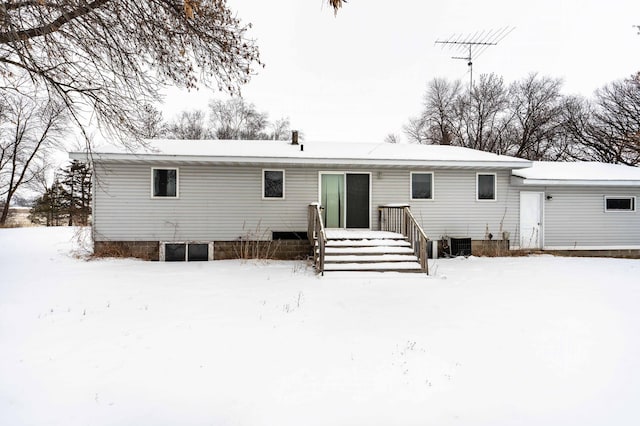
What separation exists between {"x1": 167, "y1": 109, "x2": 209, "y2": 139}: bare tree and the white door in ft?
84.1

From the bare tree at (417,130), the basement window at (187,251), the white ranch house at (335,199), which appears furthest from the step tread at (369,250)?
the bare tree at (417,130)

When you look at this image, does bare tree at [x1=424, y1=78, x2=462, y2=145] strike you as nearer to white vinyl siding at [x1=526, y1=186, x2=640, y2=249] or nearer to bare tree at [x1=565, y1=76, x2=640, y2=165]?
bare tree at [x1=565, y1=76, x2=640, y2=165]

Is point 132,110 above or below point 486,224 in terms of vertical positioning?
above

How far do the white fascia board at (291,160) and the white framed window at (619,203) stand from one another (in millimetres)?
3677

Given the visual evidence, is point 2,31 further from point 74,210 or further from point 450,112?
point 450,112

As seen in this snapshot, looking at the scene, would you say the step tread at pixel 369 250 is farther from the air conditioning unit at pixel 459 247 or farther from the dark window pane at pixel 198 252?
the dark window pane at pixel 198 252

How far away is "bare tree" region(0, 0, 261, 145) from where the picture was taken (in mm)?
4090

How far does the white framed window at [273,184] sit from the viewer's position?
966cm

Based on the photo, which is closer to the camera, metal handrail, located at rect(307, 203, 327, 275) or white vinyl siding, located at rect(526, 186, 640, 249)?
metal handrail, located at rect(307, 203, 327, 275)

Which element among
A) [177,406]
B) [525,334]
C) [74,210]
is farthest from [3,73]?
[74,210]

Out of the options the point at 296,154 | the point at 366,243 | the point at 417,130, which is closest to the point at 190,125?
the point at 417,130

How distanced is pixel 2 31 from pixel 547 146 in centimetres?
2916

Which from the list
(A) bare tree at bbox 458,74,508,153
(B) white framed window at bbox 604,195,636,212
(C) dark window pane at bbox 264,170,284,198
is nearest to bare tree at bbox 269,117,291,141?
(A) bare tree at bbox 458,74,508,153

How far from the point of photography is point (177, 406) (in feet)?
8.55
